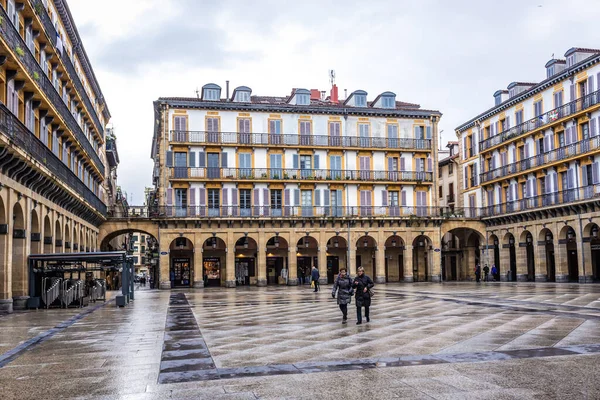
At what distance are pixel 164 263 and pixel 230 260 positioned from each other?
17.7 feet

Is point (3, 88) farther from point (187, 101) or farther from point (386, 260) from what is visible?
point (386, 260)

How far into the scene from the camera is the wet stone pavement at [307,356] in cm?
913

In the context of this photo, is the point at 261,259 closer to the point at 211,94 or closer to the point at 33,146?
the point at 211,94

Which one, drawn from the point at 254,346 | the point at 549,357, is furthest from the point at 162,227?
the point at 549,357

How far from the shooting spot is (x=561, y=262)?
46.7 m

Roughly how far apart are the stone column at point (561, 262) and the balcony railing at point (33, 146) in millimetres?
33853

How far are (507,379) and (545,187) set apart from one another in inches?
1707

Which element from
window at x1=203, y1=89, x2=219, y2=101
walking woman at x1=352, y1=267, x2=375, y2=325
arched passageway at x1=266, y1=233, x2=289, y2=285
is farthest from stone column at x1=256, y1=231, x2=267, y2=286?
walking woman at x1=352, y1=267, x2=375, y2=325

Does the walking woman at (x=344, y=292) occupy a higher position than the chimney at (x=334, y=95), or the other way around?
the chimney at (x=334, y=95)

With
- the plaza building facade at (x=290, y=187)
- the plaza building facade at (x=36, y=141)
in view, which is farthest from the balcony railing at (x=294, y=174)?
the plaza building facade at (x=36, y=141)

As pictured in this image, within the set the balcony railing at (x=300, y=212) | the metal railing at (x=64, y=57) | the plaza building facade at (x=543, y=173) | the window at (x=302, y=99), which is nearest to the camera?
the metal railing at (x=64, y=57)

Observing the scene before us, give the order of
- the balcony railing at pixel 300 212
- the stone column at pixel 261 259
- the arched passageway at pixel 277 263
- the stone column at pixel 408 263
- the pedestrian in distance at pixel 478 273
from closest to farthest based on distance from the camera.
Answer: the balcony railing at pixel 300 212 → the stone column at pixel 261 259 → the pedestrian in distance at pixel 478 273 → the stone column at pixel 408 263 → the arched passageway at pixel 277 263

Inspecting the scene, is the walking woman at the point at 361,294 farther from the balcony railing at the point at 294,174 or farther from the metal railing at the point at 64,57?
the balcony railing at the point at 294,174

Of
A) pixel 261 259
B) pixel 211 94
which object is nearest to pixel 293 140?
pixel 211 94
